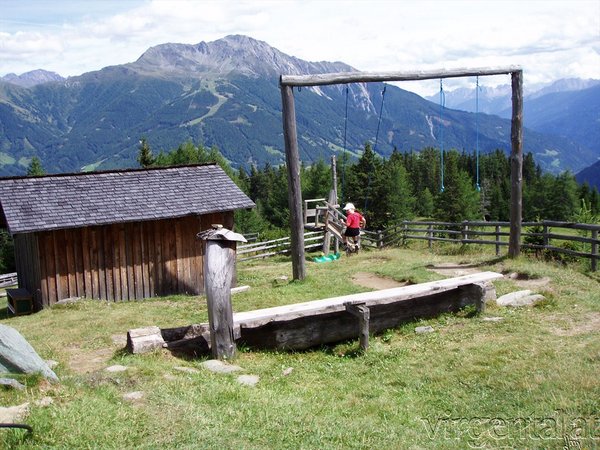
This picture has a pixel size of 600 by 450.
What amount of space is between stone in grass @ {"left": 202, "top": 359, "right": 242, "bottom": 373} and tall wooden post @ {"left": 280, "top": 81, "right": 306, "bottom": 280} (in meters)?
6.09

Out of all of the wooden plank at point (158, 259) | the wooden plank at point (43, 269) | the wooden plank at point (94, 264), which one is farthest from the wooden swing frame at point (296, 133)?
the wooden plank at point (43, 269)

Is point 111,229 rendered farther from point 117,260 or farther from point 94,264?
point 94,264

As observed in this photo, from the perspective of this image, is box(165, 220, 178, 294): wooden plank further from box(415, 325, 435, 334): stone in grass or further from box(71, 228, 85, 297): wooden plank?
box(415, 325, 435, 334): stone in grass

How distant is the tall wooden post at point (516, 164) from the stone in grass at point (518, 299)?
412 centimetres

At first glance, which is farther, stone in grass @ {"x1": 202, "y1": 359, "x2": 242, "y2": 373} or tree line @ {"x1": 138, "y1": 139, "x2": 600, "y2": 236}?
tree line @ {"x1": 138, "y1": 139, "x2": 600, "y2": 236}

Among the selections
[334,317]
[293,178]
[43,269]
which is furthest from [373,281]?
[43,269]

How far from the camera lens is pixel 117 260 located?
1714 centimetres

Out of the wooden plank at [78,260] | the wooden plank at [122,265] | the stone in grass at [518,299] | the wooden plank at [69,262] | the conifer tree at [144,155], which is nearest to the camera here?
the stone in grass at [518,299]

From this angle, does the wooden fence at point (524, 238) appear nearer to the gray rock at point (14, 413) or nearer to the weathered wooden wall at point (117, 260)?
the weathered wooden wall at point (117, 260)

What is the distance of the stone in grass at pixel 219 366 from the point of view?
8.39 meters

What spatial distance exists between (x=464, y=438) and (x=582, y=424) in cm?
117

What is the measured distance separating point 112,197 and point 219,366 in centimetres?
1044

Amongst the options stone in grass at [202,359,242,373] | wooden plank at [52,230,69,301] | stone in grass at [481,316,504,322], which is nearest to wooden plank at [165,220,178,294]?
wooden plank at [52,230,69,301]

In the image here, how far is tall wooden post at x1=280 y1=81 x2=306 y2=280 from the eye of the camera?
46.8ft
